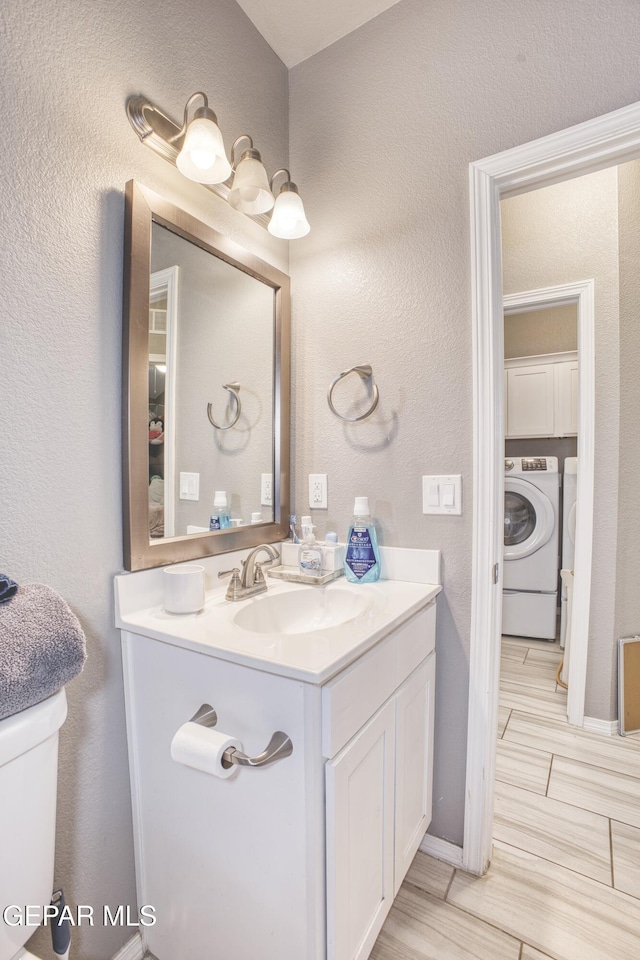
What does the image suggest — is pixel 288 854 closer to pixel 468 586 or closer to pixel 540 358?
pixel 468 586

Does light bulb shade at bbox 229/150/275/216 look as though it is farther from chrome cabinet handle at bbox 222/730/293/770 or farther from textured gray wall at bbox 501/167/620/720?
textured gray wall at bbox 501/167/620/720

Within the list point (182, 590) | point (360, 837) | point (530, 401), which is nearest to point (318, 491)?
point (182, 590)

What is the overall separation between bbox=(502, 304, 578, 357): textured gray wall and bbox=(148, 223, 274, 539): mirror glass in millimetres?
2510

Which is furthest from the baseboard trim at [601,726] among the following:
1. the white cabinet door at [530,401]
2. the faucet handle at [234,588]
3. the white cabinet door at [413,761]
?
the white cabinet door at [530,401]

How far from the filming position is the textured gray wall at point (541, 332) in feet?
10.5

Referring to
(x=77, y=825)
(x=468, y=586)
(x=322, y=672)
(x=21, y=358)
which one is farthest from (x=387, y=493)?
(x=77, y=825)

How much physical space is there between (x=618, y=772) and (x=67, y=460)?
219 cm

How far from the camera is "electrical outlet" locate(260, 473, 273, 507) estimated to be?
1.47 meters

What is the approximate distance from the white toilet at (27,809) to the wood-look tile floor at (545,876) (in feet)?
2.74

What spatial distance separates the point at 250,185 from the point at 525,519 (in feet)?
9.17

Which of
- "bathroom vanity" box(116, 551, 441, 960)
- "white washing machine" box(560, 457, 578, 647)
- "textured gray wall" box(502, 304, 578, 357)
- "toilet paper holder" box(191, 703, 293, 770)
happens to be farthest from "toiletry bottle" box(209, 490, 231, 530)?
"textured gray wall" box(502, 304, 578, 357)

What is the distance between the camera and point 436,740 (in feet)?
4.33

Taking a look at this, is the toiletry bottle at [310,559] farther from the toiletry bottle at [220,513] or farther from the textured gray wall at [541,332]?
the textured gray wall at [541,332]

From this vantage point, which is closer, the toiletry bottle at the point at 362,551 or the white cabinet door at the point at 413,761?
the white cabinet door at the point at 413,761
